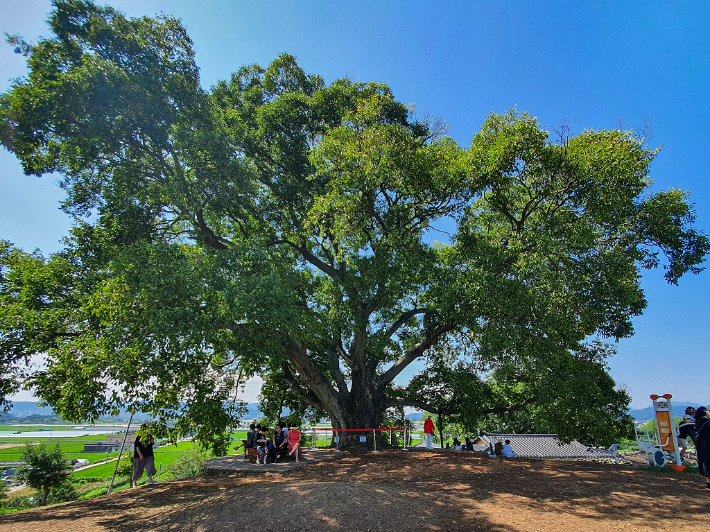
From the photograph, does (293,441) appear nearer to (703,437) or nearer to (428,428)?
(428,428)

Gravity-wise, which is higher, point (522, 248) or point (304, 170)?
point (304, 170)

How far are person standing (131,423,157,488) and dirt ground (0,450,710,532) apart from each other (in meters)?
0.88

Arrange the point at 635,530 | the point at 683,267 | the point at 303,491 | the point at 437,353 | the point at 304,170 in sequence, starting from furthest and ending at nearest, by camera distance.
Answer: the point at 437,353, the point at 304,170, the point at 683,267, the point at 303,491, the point at 635,530

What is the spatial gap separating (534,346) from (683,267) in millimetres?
5324

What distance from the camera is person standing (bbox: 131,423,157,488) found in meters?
9.31

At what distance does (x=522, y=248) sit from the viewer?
11305 millimetres

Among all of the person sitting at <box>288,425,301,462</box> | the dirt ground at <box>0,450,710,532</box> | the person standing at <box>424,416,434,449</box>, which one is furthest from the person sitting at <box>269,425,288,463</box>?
the person standing at <box>424,416,434,449</box>

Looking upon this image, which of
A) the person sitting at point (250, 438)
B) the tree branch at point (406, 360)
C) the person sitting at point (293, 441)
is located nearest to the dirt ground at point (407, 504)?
the person sitting at point (293, 441)

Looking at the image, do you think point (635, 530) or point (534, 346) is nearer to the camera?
point (635, 530)

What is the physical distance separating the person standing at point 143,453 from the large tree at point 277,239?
55 cm

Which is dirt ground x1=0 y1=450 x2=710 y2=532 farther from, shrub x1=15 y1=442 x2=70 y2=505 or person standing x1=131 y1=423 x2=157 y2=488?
shrub x1=15 y1=442 x2=70 y2=505

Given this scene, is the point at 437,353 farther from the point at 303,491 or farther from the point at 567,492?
the point at 303,491

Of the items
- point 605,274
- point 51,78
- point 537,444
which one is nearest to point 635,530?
point 605,274

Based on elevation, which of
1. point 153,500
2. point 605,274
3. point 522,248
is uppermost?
point 522,248
